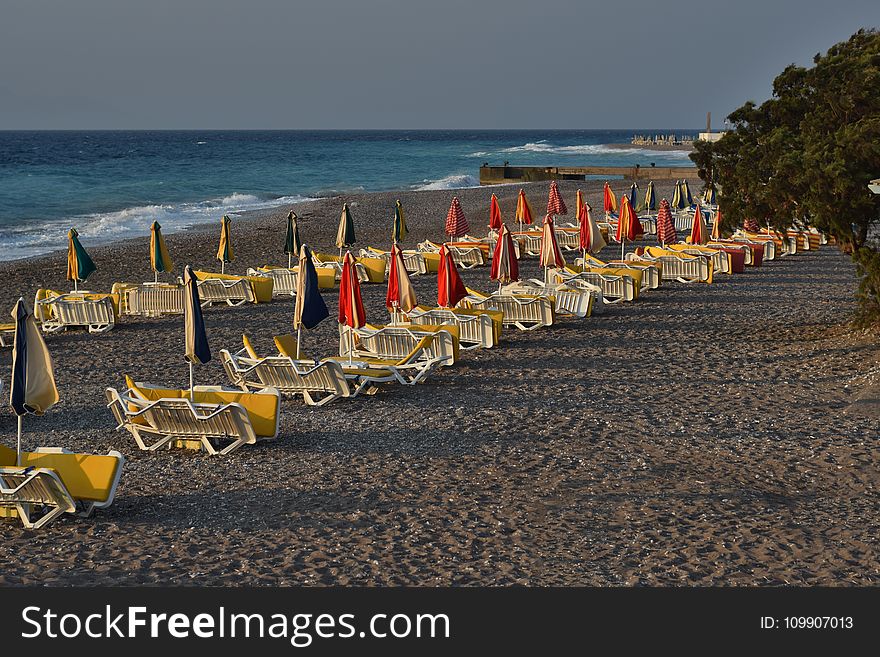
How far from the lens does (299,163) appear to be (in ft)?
285

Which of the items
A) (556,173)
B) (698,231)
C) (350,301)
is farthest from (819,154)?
(556,173)

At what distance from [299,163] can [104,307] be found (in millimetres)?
73358

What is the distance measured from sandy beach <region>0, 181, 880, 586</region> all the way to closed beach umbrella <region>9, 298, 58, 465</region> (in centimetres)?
86

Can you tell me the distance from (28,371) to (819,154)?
30.1 ft

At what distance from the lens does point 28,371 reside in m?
7.60

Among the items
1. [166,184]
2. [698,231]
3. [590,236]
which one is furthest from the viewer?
[166,184]

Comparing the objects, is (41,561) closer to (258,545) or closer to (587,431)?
(258,545)

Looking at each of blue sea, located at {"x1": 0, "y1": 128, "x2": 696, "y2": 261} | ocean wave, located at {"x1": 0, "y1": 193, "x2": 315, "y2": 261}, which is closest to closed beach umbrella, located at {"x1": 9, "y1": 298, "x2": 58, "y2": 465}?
ocean wave, located at {"x1": 0, "y1": 193, "x2": 315, "y2": 261}

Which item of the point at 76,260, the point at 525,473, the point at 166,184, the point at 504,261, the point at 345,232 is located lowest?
the point at 525,473

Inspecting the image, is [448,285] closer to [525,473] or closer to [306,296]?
[306,296]

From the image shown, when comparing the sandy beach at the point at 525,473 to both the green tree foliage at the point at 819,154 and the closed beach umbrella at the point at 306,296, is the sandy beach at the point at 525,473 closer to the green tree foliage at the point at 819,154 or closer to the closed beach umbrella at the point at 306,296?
the closed beach umbrella at the point at 306,296

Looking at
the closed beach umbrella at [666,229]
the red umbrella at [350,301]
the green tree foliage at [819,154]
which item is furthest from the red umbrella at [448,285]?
the closed beach umbrella at [666,229]

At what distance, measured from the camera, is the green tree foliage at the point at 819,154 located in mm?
12133

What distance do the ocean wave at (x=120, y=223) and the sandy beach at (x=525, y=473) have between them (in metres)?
17.0
